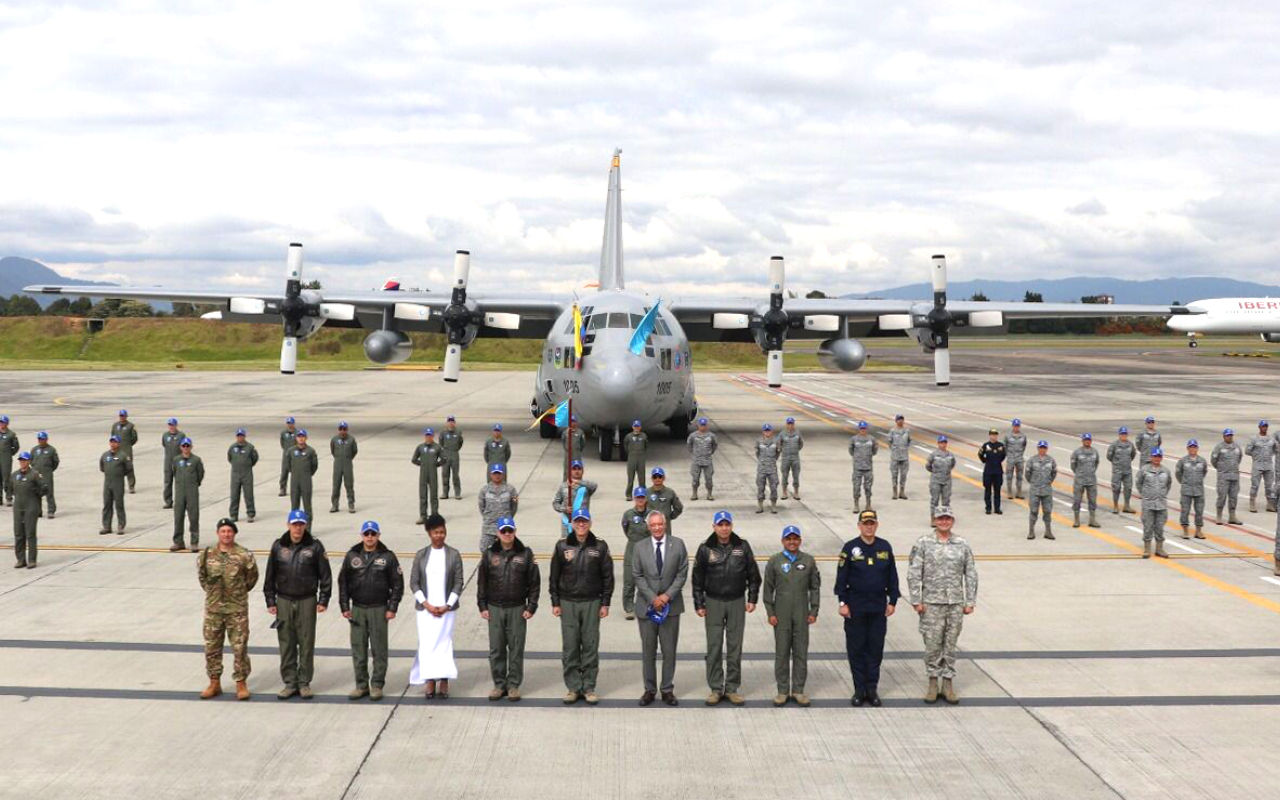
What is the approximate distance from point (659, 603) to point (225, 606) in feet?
12.1

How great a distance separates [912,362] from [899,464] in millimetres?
63430

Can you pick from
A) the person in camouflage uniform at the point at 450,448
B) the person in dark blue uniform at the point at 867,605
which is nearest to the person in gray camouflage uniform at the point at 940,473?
the person in camouflage uniform at the point at 450,448

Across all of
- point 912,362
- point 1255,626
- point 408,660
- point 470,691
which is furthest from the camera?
point 912,362

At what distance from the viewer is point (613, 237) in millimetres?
31078

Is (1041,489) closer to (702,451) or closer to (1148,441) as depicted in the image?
(1148,441)

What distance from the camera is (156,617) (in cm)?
1130

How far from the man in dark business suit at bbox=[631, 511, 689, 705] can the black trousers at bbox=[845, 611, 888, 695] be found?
4.97ft

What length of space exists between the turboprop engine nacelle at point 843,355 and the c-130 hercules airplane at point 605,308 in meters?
0.04

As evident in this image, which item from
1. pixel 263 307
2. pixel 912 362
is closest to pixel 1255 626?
pixel 263 307

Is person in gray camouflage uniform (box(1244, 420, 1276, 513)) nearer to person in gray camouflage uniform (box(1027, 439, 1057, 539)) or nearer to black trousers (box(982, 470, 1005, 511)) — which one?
black trousers (box(982, 470, 1005, 511))

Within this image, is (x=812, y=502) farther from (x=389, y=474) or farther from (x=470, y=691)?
(x=470, y=691)

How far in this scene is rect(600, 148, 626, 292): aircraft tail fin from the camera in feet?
101

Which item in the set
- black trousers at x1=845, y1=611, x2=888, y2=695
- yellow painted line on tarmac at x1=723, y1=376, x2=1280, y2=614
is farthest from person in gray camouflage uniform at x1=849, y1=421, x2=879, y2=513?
black trousers at x1=845, y1=611, x2=888, y2=695

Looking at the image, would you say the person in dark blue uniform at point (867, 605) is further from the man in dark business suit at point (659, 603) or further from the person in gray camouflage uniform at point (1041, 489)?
the person in gray camouflage uniform at point (1041, 489)
